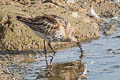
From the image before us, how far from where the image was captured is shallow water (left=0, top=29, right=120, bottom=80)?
28.1 feet

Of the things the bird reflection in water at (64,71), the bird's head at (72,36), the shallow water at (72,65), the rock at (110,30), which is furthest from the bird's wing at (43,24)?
the rock at (110,30)

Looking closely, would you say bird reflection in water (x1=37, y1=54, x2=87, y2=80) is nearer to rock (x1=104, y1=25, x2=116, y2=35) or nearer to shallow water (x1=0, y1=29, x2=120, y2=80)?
shallow water (x1=0, y1=29, x2=120, y2=80)

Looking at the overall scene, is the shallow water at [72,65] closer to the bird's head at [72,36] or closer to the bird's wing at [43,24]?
the bird's head at [72,36]

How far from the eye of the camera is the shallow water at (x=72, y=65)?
8.55m

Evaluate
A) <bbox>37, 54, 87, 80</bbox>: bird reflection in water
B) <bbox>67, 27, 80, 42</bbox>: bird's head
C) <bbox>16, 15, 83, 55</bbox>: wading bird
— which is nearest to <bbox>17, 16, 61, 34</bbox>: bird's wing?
<bbox>16, 15, 83, 55</bbox>: wading bird

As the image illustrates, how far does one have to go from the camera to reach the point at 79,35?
38.0 ft

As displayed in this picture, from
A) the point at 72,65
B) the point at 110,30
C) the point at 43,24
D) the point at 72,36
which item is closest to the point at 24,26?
the point at 43,24

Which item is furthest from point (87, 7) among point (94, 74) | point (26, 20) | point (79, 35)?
point (94, 74)

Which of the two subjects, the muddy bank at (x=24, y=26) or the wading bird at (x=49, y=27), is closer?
the wading bird at (x=49, y=27)

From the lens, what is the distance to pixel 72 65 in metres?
9.59

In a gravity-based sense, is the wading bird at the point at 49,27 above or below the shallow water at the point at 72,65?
above

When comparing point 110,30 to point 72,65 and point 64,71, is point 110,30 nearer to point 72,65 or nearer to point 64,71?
point 72,65

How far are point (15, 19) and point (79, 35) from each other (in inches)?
74.1

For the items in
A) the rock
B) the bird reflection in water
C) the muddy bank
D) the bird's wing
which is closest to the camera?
the bird reflection in water
